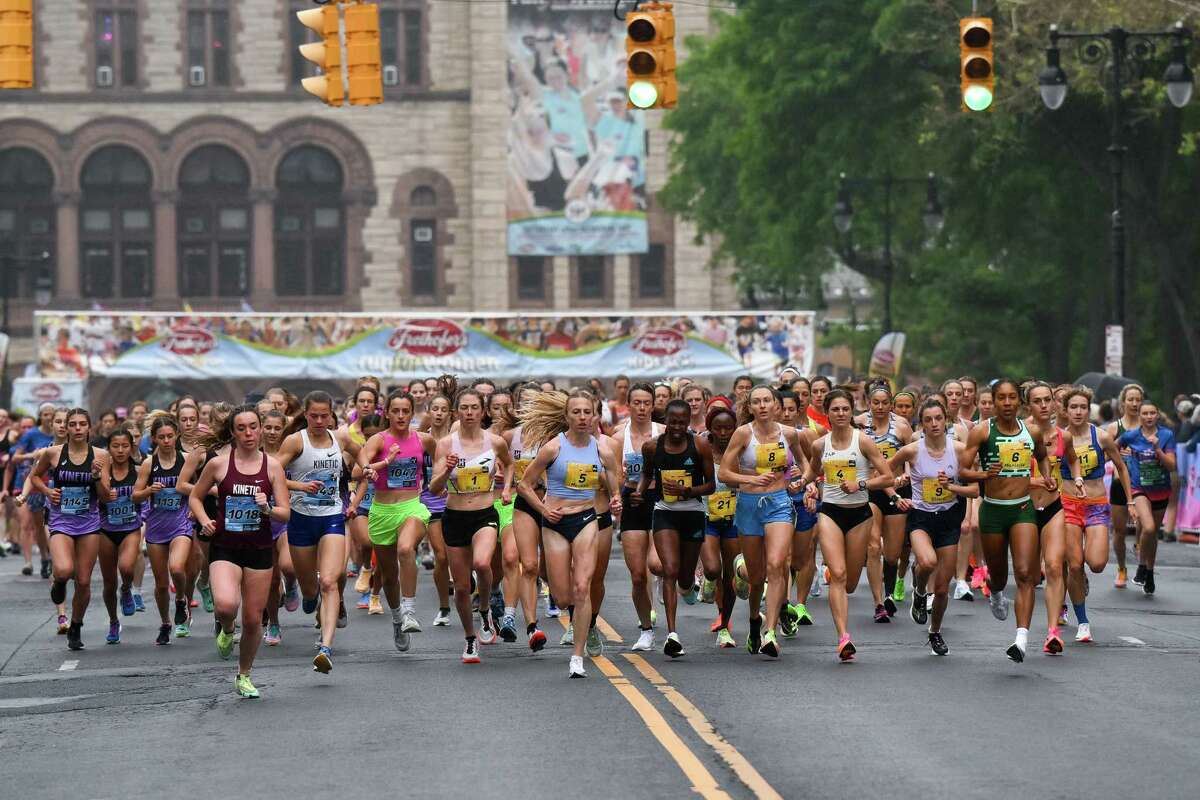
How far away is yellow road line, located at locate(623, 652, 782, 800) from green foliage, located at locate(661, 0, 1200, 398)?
67.6 ft

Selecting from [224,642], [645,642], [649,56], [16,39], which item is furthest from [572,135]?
[224,642]

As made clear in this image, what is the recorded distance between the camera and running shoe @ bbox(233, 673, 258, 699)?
14.1 m

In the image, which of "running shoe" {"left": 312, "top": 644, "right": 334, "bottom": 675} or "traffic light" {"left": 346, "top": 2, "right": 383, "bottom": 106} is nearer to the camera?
"running shoe" {"left": 312, "top": 644, "right": 334, "bottom": 675}

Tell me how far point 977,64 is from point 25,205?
175 ft

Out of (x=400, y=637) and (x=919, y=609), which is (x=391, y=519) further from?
(x=919, y=609)

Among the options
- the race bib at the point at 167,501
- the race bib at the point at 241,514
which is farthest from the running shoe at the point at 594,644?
the race bib at the point at 167,501

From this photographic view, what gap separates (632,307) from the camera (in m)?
70.1

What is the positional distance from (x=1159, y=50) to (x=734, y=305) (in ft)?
115

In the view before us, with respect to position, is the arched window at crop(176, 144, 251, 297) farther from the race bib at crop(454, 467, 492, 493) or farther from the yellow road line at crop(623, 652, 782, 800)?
the yellow road line at crop(623, 652, 782, 800)

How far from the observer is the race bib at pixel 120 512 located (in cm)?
1834

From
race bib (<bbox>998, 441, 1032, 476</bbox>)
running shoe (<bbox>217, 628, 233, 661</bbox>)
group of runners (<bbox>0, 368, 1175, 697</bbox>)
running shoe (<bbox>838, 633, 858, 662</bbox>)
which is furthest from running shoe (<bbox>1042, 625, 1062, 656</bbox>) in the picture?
running shoe (<bbox>217, 628, 233, 661</bbox>)

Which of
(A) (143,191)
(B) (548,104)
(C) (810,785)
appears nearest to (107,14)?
(A) (143,191)

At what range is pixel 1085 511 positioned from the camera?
59.8 feet

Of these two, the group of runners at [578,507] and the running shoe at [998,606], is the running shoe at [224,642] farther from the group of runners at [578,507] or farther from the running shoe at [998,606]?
the running shoe at [998,606]
